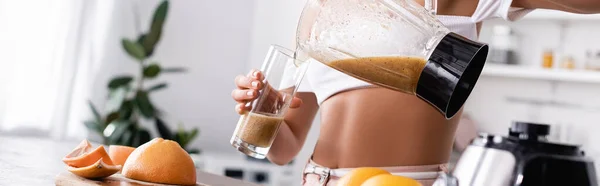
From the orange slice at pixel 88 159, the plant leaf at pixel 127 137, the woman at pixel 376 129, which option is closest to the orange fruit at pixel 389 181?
the orange slice at pixel 88 159

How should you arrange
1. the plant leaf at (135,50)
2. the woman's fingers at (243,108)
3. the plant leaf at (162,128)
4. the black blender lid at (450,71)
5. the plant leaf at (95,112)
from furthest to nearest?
the plant leaf at (162,128) → the plant leaf at (135,50) → the plant leaf at (95,112) → the woman's fingers at (243,108) → the black blender lid at (450,71)

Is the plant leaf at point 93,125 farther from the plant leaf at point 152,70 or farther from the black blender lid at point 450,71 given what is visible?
the black blender lid at point 450,71

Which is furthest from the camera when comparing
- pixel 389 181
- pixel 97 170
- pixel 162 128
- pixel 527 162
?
pixel 162 128

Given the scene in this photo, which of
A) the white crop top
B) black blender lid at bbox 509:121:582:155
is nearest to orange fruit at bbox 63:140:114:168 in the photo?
the white crop top

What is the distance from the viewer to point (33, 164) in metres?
1.21

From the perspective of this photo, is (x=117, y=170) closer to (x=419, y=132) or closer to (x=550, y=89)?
(x=419, y=132)

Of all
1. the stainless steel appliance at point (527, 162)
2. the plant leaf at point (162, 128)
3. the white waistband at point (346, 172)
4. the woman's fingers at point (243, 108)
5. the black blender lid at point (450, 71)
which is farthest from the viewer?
the plant leaf at point (162, 128)

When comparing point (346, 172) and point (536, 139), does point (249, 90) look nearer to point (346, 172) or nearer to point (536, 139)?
point (346, 172)

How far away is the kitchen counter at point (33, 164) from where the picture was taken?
1.05 metres

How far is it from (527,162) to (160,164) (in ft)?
1.77

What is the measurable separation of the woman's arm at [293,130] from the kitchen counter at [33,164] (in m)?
0.27

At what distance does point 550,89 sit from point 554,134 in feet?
0.62

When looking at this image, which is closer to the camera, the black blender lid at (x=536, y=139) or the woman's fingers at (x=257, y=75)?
the black blender lid at (x=536, y=139)

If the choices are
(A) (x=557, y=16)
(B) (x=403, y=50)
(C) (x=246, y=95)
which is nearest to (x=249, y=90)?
(C) (x=246, y=95)
